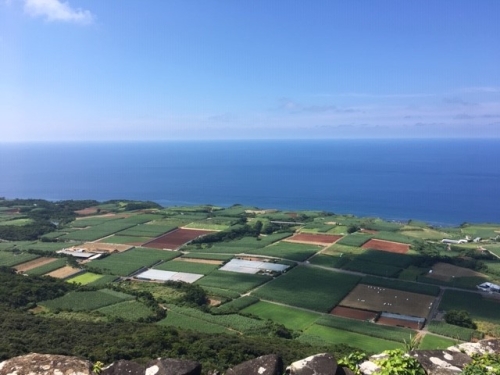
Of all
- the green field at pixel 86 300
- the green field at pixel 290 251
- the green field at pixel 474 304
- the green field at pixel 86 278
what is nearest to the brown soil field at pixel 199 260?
the green field at pixel 290 251

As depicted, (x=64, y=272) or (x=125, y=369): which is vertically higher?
(x=125, y=369)

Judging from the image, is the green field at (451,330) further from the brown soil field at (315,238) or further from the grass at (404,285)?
the brown soil field at (315,238)

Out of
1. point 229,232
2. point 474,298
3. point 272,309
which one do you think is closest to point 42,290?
point 272,309

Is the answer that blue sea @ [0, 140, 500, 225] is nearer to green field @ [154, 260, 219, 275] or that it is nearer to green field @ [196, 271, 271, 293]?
green field @ [196, 271, 271, 293]

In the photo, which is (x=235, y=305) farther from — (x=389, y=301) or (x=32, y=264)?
(x=32, y=264)

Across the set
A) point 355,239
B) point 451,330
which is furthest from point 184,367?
point 355,239

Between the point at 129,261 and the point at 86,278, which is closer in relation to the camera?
the point at 86,278

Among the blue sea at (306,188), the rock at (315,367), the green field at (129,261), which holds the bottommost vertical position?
the blue sea at (306,188)
